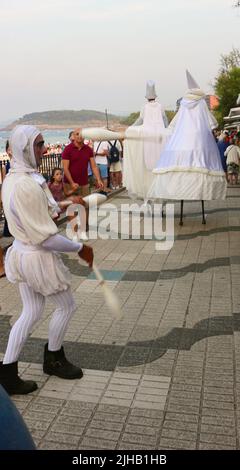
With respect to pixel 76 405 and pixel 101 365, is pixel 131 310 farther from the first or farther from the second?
pixel 76 405

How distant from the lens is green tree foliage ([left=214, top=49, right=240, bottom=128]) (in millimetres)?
52281

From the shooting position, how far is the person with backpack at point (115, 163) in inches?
616

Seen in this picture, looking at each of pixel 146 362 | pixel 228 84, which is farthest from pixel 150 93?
pixel 228 84

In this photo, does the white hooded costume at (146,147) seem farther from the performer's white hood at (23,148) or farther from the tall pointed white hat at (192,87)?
the performer's white hood at (23,148)

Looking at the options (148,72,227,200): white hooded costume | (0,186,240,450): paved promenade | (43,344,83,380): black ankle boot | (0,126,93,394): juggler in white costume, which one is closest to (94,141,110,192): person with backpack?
(148,72,227,200): white hooded costume

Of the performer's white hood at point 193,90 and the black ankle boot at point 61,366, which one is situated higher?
the performer's white hood at point 193,90

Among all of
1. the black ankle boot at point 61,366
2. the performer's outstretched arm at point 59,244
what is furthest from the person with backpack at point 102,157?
the performer's outstretched arm at point 59,244

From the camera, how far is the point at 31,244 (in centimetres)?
338

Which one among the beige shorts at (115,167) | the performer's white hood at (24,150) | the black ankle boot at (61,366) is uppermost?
the performer's white hood at (24,150)

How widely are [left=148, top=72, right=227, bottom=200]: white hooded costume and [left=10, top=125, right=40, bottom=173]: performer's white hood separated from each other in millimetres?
5741

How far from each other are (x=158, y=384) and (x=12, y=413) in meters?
2.27

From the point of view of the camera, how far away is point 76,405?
11.3 feet

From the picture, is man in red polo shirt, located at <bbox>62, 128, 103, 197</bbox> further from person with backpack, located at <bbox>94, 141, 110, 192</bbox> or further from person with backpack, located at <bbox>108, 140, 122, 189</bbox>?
person with backpack, located at <bbox>108, 140, 122, 189</bbox>

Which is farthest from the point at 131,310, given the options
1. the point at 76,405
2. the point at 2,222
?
the point at 2,222
